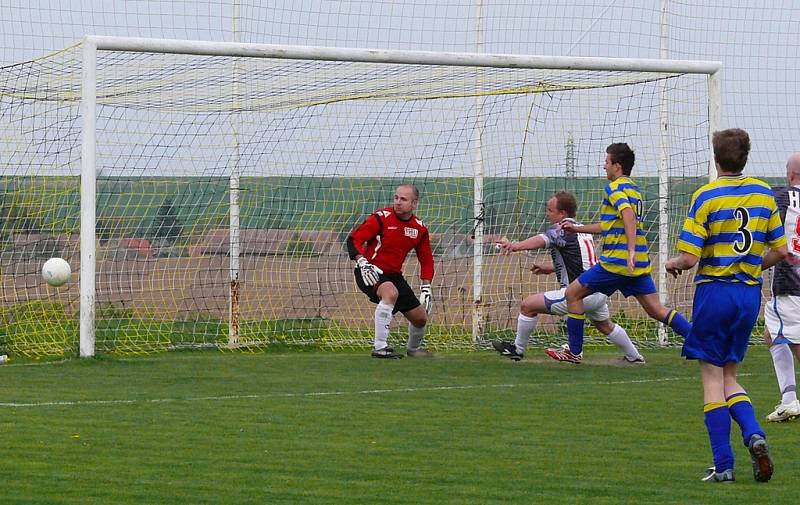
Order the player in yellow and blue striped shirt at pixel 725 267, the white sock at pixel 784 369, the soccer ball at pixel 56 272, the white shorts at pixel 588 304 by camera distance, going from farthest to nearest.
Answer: the white shorts at pixel 588 304 → the soccer ball at pixel 56 272 → the white sock at pixel 784 369 → the player in yellow and blue striped shirt at pixel 725 267

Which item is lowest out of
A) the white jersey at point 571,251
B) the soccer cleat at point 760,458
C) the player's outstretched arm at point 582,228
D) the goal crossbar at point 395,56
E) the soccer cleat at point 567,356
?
the soccer cleat at point 567,356

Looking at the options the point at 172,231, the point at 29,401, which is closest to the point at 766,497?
the point at 29,401

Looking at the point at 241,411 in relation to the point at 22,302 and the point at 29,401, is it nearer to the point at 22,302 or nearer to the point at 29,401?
the point at 29,401

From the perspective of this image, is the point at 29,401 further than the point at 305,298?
No

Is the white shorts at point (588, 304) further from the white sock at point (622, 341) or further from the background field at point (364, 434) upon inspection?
the background field at point (364, 434)

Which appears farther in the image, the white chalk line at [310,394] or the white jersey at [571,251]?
the white jersey at [571,251]

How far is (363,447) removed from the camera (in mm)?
7938

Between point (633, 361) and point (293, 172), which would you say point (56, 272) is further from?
point (633, 361)

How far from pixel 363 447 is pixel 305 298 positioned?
832cm

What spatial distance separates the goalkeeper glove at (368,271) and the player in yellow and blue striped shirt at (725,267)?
691 centimetres

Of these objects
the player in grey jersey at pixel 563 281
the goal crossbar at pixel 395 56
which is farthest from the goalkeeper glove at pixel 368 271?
the goal crossbar at pixel 395 56

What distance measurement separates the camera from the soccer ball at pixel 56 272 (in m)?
12.7

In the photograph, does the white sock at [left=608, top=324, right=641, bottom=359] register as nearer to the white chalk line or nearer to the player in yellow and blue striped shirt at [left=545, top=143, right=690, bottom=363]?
the player in yellow and blue striped shirt at [left=545, top=143, right=690, bottom=363]

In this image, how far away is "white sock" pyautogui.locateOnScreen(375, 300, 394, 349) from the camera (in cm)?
1377
